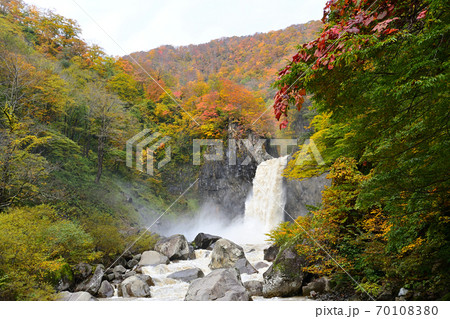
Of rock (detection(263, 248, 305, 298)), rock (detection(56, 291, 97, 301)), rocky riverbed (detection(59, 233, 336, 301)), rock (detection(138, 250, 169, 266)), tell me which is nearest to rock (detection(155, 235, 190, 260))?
rocky riverbed (detection(59, 233, 336, 301))

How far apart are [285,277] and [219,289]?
1835 mm

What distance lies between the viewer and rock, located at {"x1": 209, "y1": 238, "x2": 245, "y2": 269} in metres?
8.48

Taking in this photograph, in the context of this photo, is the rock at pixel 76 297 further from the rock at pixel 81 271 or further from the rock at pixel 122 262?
the rock at pixel 122 262

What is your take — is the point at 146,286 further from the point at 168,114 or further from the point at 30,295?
the point at 168,114

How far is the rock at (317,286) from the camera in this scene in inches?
208

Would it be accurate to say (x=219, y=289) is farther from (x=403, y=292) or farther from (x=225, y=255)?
(x=225, y=255)

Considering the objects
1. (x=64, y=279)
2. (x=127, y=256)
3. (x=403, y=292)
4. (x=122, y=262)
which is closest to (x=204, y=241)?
(x=127, y=256)

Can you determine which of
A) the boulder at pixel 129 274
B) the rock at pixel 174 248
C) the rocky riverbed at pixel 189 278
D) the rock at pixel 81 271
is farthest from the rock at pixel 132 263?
the rock at pixel 81 271

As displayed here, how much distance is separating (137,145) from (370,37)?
54.6 feet

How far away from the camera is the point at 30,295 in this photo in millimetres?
4527

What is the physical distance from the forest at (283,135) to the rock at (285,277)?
251mm

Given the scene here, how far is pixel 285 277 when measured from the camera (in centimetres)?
567

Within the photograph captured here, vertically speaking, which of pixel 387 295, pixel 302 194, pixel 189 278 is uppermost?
pixel 302 194

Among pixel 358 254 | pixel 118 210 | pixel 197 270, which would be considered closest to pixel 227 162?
pixel 118 210
